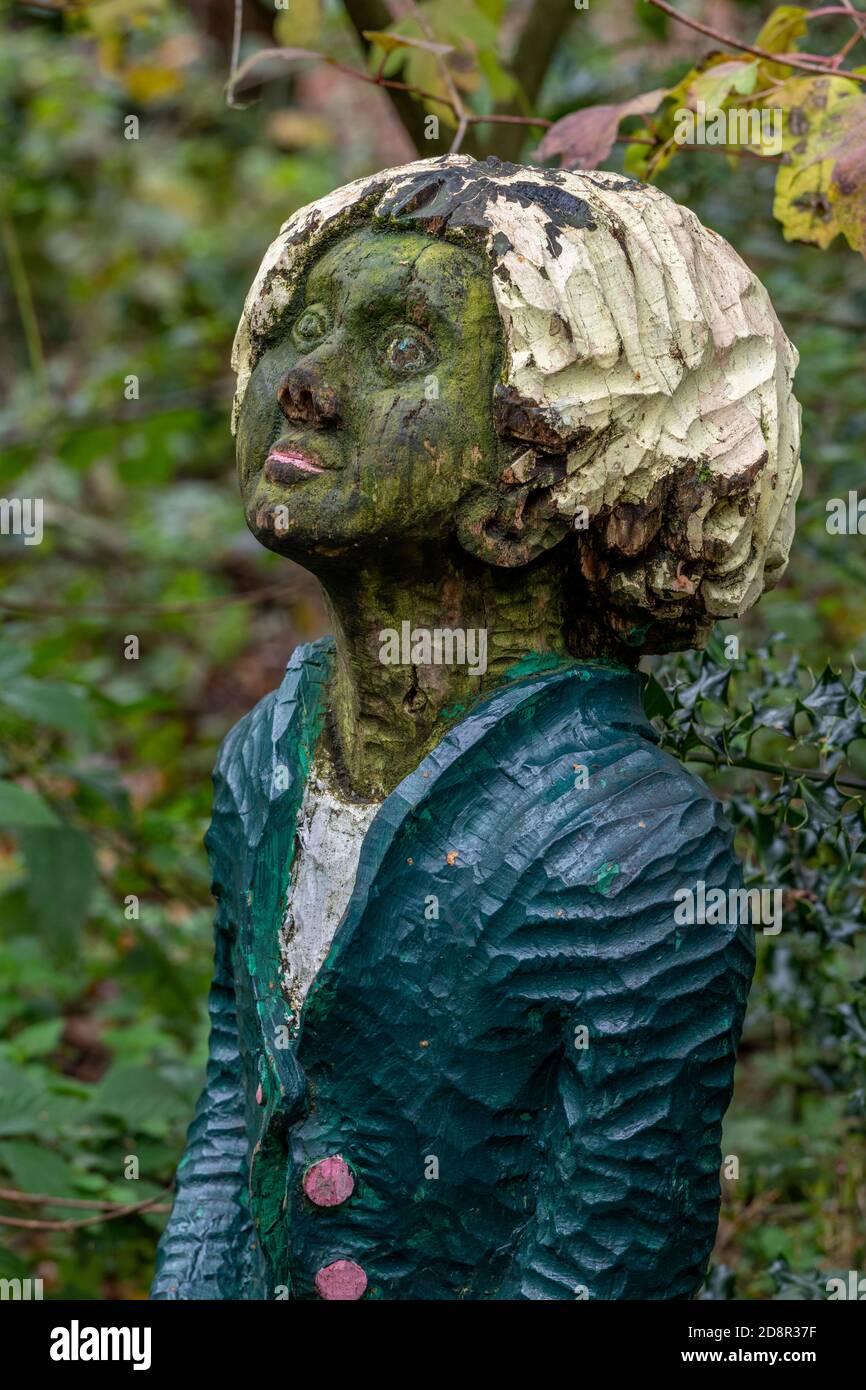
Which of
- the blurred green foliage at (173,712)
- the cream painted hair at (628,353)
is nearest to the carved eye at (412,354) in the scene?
the cream painted hair at (628,353)

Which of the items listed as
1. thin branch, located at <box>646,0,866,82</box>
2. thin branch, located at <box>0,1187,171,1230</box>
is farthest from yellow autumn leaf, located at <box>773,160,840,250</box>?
thin branch, located at <box>0,1187,171,1230</box>

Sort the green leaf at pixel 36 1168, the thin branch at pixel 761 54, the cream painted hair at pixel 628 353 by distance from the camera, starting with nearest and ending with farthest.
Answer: the cream painted hair at pixel 628 353, the thin branch at pixel 761 54, the green leaf at pixel 36 1168

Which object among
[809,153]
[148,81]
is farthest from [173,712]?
[809,153]

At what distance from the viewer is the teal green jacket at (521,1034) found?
2.01 m

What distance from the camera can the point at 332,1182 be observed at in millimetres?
2113

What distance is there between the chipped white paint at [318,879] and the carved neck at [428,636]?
0.06 metres

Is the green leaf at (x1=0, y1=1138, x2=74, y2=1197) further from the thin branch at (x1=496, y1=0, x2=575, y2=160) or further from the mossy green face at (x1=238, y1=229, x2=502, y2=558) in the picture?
the thin branch at (x1=496, y1=0, x2=575, y2=160)

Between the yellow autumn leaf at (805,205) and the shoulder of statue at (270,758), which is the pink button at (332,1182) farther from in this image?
the yellow autumn leaf at (805,205)

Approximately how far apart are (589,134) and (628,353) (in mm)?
876

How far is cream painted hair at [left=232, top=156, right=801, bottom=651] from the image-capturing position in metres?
2.00

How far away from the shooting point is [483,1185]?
2109 mm

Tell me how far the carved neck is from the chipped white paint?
0.06m

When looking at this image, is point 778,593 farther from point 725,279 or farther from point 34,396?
point 34,396
